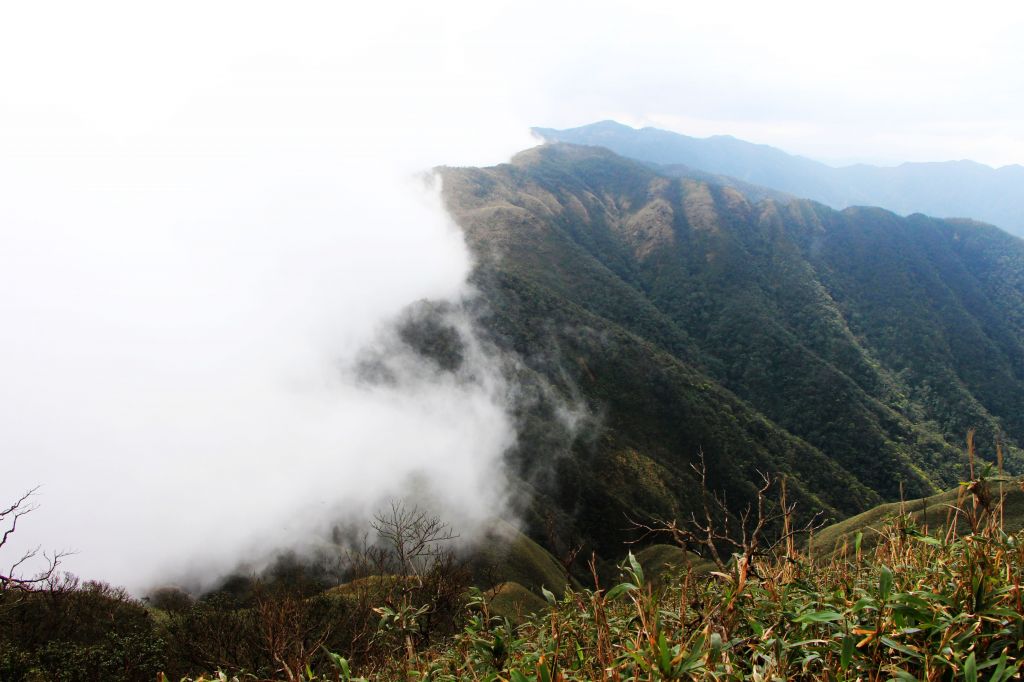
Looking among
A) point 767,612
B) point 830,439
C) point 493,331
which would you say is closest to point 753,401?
point 830,439

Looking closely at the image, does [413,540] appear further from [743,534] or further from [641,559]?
[743,534]

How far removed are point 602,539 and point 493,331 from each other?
75.3 metres

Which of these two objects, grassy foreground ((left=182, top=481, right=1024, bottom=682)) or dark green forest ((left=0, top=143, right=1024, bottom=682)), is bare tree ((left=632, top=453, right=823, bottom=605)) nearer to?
dark green forest ((left=0, top=143, right=1024, bottom=682))

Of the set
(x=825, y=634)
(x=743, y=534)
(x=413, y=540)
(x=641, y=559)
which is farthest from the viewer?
(x=641, y=559)

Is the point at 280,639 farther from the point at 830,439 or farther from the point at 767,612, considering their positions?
the point at 830,439

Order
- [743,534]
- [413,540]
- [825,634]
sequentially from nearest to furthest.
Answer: [825,634]
[743,534]
[413,540]

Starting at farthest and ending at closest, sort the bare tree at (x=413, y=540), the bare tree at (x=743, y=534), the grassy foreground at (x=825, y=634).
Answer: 1. the bare tree at (x=413, y=540)
2. the bare tree at (x=743, y=534)
3. the grassy foreground at (x=825, y=634)

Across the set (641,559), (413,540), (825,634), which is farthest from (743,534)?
(641,559)

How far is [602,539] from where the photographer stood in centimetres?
11281

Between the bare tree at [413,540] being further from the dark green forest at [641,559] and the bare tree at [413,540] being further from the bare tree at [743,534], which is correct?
the bare tree at [743,534]

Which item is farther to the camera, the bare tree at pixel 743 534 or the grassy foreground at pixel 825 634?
the bare tree at pixel 743 534

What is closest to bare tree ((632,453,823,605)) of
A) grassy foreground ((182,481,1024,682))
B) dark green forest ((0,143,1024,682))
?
dark green forest ((0,143,1024,682))

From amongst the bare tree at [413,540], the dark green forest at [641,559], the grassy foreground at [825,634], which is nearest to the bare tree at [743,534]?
the dark green forest at [641,559]

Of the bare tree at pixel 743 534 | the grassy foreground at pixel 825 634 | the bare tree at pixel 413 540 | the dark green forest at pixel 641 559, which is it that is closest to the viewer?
the grassy foreground at pixel 825 634
